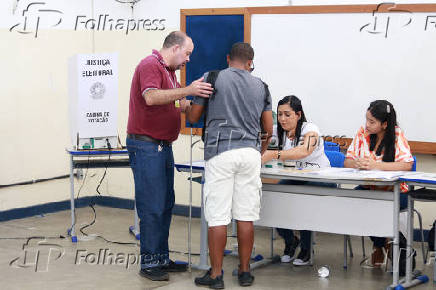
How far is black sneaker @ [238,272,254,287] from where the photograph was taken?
14.2 ft

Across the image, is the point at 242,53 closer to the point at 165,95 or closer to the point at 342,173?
the point at 165,95

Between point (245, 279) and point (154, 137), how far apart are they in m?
1.06

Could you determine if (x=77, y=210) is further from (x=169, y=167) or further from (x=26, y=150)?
(x=169, y=167)

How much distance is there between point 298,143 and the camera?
15.5ft

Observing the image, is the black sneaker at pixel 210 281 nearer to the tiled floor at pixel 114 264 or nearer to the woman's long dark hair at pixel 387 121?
the tiled floor at pixel 114 264

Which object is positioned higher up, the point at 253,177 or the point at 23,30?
the point at 23,30

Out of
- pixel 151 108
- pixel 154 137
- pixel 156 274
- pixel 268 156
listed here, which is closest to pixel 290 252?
pixel 268 156

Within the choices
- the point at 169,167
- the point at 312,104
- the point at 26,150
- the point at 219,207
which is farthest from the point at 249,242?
the point at 26,150

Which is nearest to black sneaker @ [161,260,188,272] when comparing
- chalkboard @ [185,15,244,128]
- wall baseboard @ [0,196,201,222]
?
wall baseboard @ [0,196,201,222]

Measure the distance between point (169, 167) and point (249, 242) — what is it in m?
0.73

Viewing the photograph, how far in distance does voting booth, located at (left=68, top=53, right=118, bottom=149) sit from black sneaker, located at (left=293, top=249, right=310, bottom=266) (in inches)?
70.2

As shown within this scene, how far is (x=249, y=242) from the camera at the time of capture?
14.1 ft

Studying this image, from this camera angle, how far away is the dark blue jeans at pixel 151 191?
4.38 metres

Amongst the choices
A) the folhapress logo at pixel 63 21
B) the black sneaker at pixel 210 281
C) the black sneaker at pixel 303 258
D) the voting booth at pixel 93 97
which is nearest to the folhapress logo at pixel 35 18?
the folhapress logo at pixel 63 21
